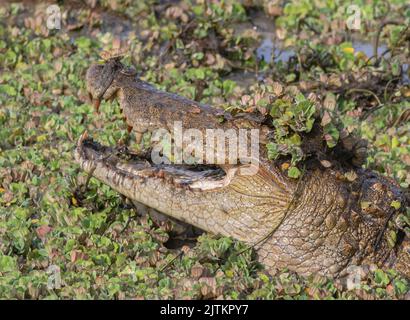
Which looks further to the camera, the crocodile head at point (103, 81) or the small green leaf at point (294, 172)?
the crocodile head at point (103, 81)

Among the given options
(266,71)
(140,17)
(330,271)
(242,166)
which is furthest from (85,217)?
(140,17)

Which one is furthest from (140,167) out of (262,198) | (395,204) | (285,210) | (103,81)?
(395,204)

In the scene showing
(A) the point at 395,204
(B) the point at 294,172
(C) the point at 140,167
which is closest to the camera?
(B) the point at 294,172

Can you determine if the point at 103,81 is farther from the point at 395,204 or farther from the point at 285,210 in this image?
the point at 395,204

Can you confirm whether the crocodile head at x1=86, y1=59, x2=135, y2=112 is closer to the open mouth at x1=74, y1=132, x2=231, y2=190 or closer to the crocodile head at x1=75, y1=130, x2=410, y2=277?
the open mouth at x1=74, y1=132, x2=231, y2=190

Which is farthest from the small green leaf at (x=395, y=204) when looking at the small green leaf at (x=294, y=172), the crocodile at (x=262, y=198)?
the small green leaf at (x=294, y=172)

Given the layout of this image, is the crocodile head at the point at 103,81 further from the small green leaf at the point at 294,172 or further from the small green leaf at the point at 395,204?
the small green leaf at the point at 395,204
